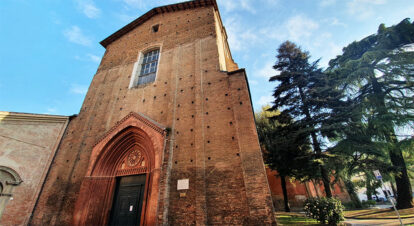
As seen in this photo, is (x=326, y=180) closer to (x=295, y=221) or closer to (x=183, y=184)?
(x=295, y=221)

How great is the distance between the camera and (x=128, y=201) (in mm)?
6828

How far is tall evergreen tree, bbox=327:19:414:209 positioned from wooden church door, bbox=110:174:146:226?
37.4 ft

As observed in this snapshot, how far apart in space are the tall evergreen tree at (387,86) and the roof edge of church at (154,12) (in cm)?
961

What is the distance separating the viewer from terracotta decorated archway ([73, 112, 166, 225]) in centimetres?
639

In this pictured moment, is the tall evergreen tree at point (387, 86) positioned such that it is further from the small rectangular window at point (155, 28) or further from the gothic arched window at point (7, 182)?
the gothic arched window at point (7, 182)

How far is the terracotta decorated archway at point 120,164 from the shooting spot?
6395 millimetres

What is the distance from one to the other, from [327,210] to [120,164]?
8.83 metres

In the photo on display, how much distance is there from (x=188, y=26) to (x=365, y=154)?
12.1 m

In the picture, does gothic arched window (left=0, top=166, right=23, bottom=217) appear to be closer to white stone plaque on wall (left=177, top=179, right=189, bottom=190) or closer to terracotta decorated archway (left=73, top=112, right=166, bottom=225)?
terracotta decorated archway (left=73, top=112, right=166, bottom=225)

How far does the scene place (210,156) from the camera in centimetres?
610

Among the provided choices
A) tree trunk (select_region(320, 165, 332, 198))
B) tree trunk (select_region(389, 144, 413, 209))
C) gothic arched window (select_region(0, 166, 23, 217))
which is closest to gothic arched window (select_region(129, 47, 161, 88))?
gothic arched window (select_region(0, 166, 23, 217))

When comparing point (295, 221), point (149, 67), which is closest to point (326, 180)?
point (295, 221)

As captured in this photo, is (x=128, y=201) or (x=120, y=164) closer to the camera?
(x=128, y=201)

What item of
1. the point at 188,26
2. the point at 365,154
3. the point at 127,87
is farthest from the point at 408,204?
the point at 127,87
